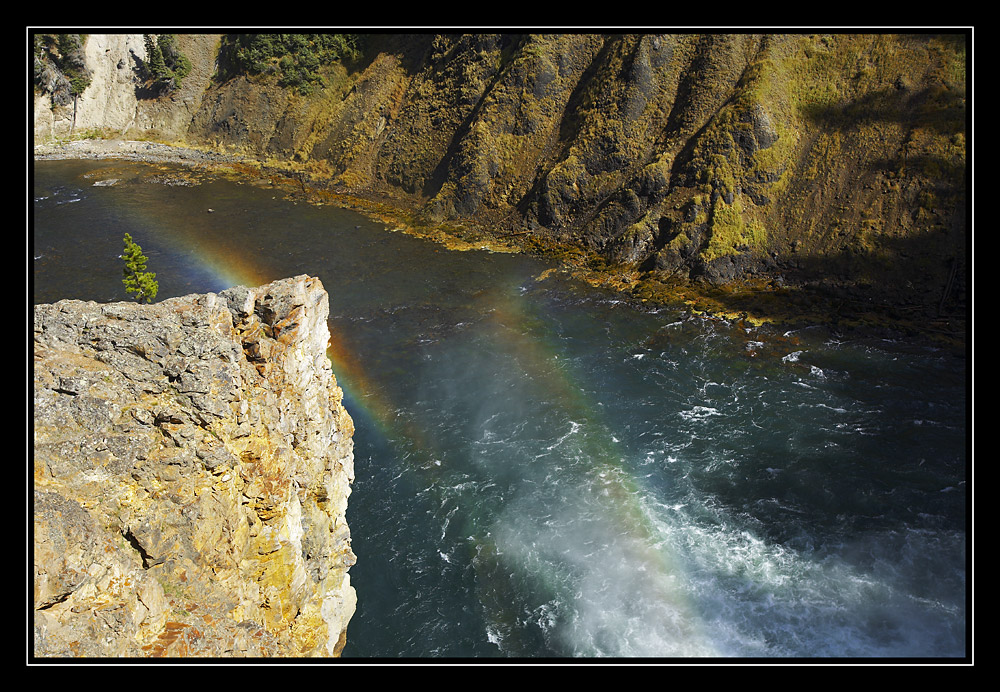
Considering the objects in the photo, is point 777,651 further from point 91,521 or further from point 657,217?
point 657,217

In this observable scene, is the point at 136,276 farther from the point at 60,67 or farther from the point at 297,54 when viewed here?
the point at 60,67

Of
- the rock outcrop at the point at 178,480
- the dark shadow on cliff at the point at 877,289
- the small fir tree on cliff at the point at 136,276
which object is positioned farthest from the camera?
the dark shadow on cliff at the point at 877,289

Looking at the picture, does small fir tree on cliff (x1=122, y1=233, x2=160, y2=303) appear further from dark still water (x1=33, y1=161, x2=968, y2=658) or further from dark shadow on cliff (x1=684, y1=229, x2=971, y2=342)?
dark shadow on cliff (x1=684, y1=229, x2=971, y2=342)

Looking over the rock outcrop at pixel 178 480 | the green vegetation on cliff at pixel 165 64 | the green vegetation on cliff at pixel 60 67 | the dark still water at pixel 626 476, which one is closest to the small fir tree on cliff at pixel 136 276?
the dark still water at pixel 626 476

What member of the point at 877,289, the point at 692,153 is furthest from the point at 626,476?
the point at 692,153

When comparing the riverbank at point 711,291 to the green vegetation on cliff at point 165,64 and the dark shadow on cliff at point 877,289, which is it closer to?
the dark shadow on cliff at point 877,289

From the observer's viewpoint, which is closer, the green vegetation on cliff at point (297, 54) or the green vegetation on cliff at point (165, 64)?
the green vegetation on cliff at point (297, 54)

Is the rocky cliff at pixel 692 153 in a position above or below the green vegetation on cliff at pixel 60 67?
below

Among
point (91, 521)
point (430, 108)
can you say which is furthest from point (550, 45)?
point (91, 521)
